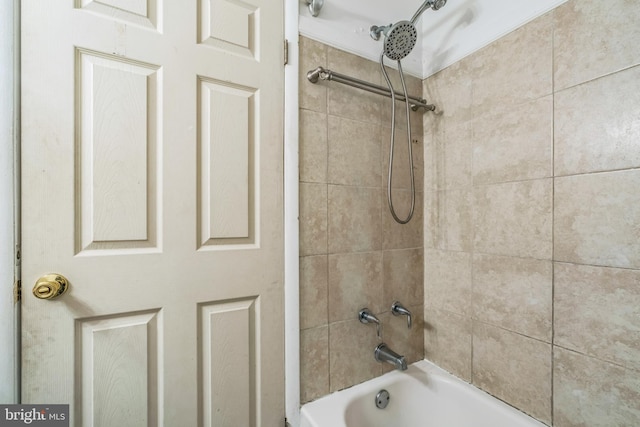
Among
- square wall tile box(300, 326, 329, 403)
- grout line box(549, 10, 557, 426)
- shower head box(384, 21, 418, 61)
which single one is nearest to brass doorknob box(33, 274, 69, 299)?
square wall tile box(300, 326, 329, 403)

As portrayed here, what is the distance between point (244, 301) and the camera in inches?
36.6

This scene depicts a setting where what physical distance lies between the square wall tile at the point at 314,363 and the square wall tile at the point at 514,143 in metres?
0.92

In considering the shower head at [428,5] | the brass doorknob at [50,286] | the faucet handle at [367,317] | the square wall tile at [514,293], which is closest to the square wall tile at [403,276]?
the faucet handle at [367,317]

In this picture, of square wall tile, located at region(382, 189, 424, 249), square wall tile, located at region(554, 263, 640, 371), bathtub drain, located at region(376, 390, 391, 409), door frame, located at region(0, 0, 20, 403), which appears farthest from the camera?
square wall tile, located at region(382, 189, 424, 249)

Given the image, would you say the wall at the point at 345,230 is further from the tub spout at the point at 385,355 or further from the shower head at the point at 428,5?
the shower head at the point at 428,5

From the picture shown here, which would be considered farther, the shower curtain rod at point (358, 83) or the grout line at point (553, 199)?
the shower curtain rod at point (358, 83)

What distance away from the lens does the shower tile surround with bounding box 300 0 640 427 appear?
772mm

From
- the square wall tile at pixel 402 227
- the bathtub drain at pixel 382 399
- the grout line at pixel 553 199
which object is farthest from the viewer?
the square wall tile at pixel 402 227

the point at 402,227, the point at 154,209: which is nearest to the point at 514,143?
the point at 402,227

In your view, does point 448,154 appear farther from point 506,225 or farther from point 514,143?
point 506,225

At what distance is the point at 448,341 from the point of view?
4.02ft

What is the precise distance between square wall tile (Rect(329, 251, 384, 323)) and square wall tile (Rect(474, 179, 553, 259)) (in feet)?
1.47

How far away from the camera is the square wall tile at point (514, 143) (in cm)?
92

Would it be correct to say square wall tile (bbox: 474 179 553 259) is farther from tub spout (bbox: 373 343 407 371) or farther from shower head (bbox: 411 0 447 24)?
shower head (bbox: 411 0 447 24)
